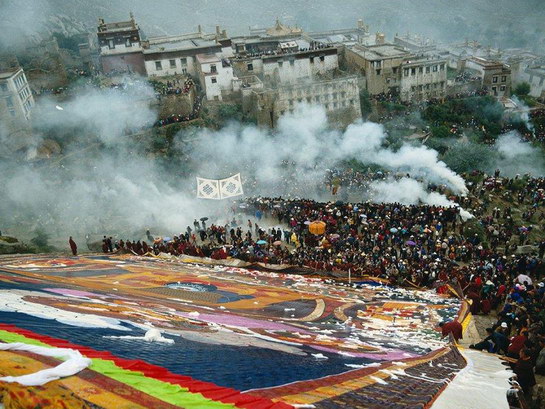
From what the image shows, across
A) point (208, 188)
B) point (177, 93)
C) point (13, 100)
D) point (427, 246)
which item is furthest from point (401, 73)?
point (13, 100)

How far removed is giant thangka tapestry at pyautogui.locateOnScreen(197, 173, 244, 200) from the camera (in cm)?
3166

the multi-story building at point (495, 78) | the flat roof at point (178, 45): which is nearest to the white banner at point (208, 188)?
the flat roof at point (178, 45)

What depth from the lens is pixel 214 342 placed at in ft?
26.3

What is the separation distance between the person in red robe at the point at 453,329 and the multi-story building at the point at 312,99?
36.8 metres

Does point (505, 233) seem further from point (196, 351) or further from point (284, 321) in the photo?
point (196, 351)

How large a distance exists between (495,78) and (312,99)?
23595mm

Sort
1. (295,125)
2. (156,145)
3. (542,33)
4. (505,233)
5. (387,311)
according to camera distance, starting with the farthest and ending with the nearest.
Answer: (542,33) < (295,125) < (156,145) < (505,233) < (387,311)

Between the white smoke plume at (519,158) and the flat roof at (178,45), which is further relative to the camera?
the flat roof at (178,45)

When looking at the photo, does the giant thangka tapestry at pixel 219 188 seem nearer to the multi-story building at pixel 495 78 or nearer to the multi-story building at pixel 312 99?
the multi-story building at pixel 312 99

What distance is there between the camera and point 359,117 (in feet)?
166

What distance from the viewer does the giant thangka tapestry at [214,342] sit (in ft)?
16.9

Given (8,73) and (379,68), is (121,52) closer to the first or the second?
(8,73)

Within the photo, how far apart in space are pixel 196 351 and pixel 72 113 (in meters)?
39.6

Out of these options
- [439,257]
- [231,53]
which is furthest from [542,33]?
[439,257]
